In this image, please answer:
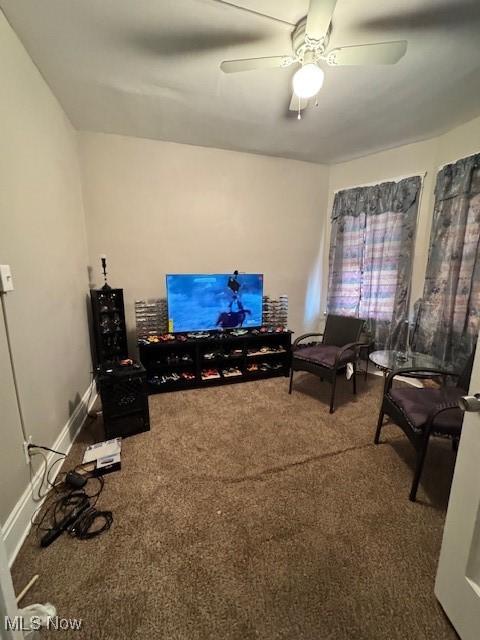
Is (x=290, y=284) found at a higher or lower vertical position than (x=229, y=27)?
lower

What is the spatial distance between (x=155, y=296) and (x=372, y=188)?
2.77 metres

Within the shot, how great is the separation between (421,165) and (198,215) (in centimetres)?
238

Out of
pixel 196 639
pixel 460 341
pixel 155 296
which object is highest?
pixel 155 296

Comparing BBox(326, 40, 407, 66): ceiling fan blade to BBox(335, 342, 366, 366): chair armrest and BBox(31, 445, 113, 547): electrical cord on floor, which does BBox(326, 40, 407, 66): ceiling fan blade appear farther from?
BBox(31, 445, 113, 547): electrical cord on floor

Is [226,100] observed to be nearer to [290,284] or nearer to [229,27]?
[229,27]

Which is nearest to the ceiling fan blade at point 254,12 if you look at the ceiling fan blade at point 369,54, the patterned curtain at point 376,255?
the ceiling fan blade at point 369,54

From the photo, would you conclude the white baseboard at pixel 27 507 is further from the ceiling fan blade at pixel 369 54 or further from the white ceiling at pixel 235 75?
the ceiling fan blade at pixel 369 54

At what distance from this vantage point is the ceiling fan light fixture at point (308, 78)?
1384mm

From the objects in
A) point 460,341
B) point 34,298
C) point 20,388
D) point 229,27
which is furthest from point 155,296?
point 460,341

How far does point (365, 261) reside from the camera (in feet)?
10.5

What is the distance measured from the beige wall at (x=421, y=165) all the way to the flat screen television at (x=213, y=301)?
5.60 ft

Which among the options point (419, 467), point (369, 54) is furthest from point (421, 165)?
point (419, 467)

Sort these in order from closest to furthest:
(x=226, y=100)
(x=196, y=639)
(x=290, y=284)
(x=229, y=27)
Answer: (x=196, y=639) < (x=229, y=27) < (x=226, y=100) < (x=290, y=284)

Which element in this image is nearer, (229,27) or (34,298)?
(229,27)
